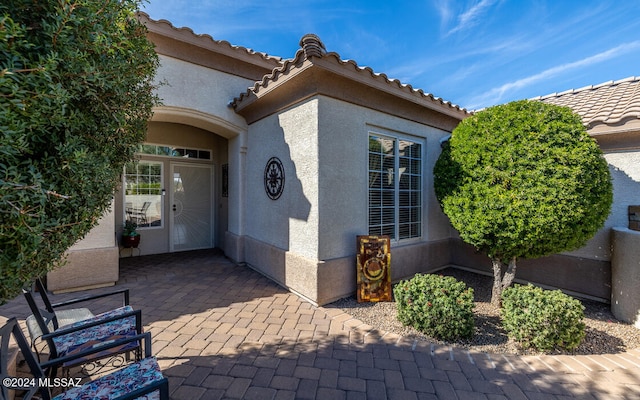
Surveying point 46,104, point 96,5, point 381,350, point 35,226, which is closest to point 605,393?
point 381,350

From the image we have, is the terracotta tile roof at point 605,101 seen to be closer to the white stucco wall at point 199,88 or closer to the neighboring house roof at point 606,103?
the neighboring house roof at point 606,103

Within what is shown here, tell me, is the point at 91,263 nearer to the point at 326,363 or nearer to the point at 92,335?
the point at 92,335

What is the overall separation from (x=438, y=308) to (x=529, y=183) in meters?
2.50

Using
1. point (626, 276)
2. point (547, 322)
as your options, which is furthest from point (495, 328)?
point (626, 276)

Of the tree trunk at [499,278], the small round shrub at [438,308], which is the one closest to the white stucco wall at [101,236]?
the small round shrub at [438,308]

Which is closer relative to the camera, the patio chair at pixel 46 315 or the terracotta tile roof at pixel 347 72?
the patio chair at pixel 46 315

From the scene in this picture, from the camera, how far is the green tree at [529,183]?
4.05m

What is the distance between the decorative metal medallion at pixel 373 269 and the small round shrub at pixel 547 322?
2001 millimetres

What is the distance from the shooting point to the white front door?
28.1 feet

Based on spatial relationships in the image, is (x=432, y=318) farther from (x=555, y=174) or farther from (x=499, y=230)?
(x=555, y=174)

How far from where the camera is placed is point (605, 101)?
21.2ft

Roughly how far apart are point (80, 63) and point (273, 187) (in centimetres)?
436

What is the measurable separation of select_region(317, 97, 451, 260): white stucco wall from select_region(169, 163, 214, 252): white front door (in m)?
5.83

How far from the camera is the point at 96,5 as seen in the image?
1742mm
